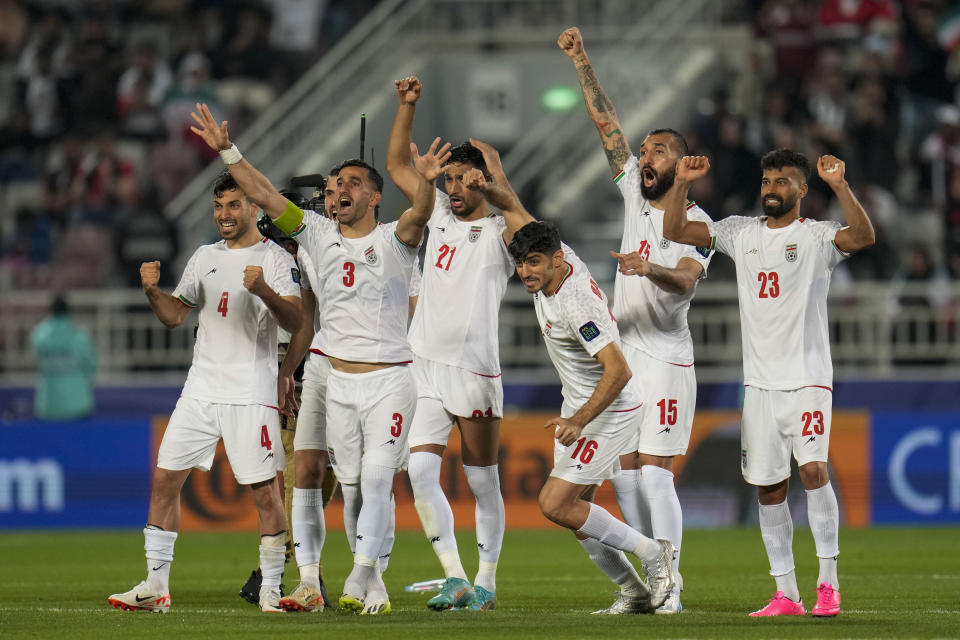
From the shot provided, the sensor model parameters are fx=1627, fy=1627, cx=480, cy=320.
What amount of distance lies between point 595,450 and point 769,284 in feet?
4.74

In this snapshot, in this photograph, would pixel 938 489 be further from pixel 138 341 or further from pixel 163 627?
pixel 163 627

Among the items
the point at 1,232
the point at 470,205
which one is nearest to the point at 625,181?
A: the point at 470,205

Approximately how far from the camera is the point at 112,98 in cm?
2395

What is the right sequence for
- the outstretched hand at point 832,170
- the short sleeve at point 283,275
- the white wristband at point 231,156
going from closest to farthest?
1. the outstretched hand at point 832,170
2. the white wristband at point 231,156
3. the short sleeve at point 283,275

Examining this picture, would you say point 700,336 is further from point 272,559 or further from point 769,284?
point 272,559

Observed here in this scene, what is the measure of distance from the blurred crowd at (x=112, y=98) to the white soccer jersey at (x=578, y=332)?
40.6 feet

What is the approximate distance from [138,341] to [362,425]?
400 inches

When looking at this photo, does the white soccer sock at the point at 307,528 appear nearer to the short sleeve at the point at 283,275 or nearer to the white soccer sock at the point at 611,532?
the short sleeve at the point at 283,275

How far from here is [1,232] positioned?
22578 mm

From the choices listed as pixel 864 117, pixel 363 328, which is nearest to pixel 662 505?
pixel 363 328

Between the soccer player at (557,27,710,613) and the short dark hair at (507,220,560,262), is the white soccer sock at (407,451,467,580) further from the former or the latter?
the short dark hair at (507,220,560,262)

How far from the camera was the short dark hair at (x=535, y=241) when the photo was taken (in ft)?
29.2

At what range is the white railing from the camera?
1803cm

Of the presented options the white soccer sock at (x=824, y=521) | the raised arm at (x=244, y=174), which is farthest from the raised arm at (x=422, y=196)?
the white soccer sock at (x=824, y=521)
